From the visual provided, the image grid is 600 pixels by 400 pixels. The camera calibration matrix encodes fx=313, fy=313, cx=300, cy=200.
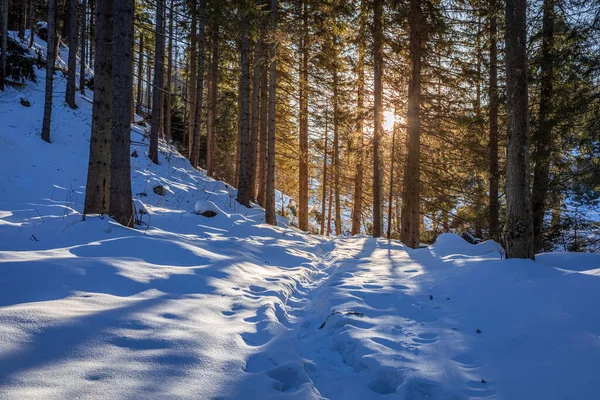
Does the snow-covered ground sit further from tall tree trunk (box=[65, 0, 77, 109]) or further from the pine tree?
tall tree trunk (box=[65, 0, 77, 109])

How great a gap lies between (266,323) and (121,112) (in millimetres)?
4775

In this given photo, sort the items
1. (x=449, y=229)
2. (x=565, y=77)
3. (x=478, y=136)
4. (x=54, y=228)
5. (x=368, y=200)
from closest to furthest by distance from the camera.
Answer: (x=54, y=228)
(x=565, y=77)
(x=478, y=136)
(x=449, y=229)
(x=368, y=200)

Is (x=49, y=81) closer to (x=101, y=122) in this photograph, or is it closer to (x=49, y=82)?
(x=49, y=82)

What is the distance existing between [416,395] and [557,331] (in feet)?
4.87

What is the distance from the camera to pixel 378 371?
2449 millimetres

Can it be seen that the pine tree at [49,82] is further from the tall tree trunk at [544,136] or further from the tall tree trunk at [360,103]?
the tall tree trunk at [544,136]

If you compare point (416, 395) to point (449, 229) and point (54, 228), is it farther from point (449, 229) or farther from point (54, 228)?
point (449, 229)

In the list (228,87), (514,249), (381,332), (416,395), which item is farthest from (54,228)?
(228,87)

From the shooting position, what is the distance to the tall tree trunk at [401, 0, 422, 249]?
993cm

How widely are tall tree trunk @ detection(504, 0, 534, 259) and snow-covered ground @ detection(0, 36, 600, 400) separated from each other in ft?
2.00

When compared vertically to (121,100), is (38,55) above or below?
above

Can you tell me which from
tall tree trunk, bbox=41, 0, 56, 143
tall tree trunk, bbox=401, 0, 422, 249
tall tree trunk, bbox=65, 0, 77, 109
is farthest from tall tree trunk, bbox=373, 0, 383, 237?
tall tree trunk, bbox=65, 0, 77, 109

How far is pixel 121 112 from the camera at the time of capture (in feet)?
18.7

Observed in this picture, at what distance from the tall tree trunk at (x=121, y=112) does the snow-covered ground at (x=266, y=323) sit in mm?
636
